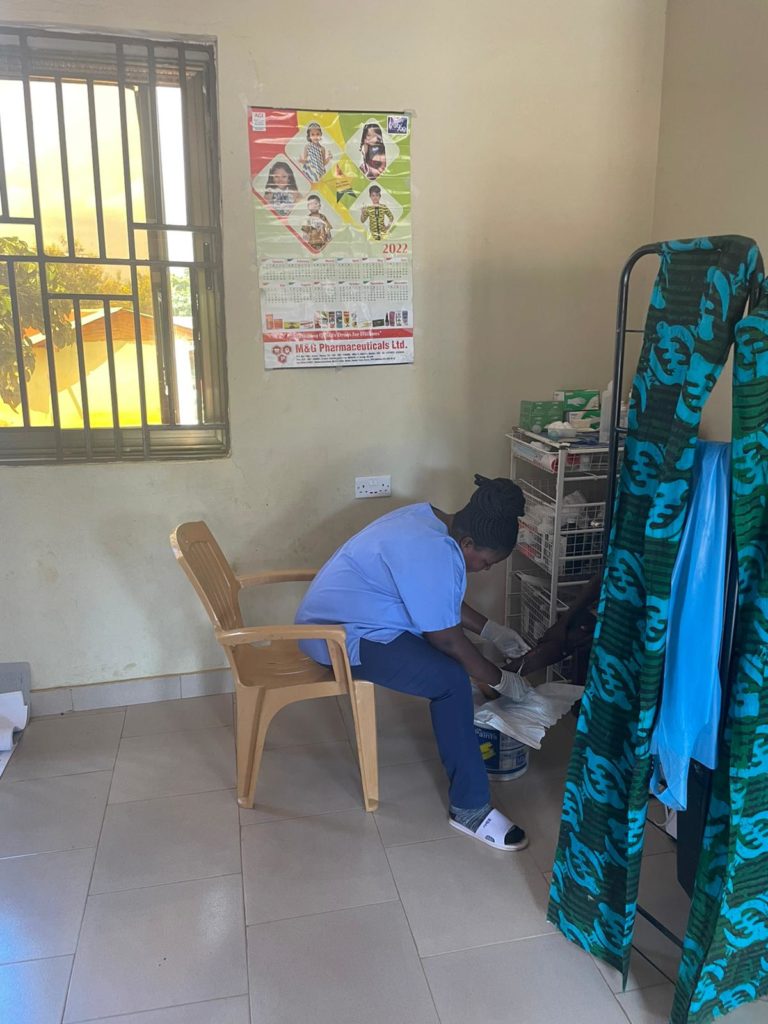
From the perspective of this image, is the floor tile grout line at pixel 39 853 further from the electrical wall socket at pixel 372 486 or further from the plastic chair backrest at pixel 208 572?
the electrical wall socket at pixel 372 486

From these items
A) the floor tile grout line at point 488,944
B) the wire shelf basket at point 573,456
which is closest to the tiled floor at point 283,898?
the floor tile grout line at point 488,944

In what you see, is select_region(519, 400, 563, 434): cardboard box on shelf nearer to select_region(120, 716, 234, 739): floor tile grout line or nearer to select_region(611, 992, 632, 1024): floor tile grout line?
select_region(120, 716, 234, 739): floor tile grout line

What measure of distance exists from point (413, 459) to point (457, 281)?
62 cm

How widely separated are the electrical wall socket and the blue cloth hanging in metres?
1.48

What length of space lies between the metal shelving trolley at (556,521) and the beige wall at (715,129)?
1.36 feet

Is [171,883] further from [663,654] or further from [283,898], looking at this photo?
[663,654]

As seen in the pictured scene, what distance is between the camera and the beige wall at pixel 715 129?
2.03 meters

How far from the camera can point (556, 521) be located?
225 centimetres

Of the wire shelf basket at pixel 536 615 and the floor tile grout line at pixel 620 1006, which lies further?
the wire shelf basket at pixel 536 615

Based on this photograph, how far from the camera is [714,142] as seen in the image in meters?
2.21

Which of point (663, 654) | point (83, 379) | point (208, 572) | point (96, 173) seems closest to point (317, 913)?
point (208, 572)

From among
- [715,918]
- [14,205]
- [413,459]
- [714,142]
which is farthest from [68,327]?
[715,918]

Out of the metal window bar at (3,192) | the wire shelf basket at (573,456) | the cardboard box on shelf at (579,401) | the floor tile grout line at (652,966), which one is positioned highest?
the metal window bar at (3,192)

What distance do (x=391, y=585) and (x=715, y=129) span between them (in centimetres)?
166
